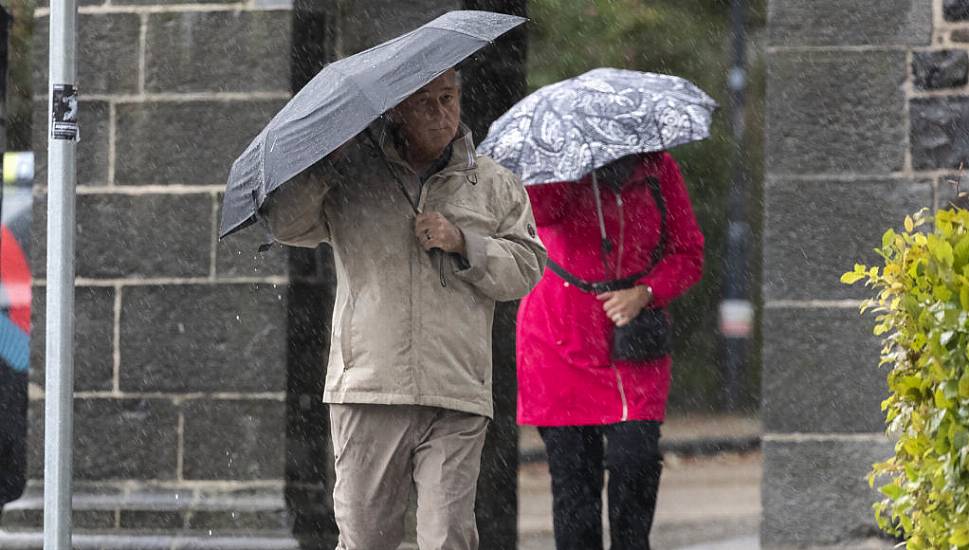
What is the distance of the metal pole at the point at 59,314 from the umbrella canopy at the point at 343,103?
1.38 ft

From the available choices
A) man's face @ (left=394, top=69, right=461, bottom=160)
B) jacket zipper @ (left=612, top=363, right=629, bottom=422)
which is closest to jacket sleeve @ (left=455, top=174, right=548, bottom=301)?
man's face @ (left=394, top=69, right=461, bottom=160)

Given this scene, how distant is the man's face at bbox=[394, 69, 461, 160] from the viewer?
185 inches

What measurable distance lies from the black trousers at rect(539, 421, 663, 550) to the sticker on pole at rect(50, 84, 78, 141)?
2084 millimetres

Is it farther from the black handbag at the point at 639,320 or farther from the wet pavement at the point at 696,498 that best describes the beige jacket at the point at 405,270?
the wet pavement at the point at 696,498

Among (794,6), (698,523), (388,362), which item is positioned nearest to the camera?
(388,362)

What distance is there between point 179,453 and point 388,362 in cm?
221

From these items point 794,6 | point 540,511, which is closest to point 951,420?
point 794,6

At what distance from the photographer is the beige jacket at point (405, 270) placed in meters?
4.64

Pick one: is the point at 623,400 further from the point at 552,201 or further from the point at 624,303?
the point at 552,201

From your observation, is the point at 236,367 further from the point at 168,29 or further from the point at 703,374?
the point at 703,374

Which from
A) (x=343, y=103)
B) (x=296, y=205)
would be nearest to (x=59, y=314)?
(x=296, y=205)

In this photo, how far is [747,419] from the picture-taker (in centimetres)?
1891

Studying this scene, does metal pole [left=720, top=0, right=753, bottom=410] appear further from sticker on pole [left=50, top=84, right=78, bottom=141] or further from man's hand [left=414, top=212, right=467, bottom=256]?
sticker on pole [left=50, top=84, right=78, bottom=141]

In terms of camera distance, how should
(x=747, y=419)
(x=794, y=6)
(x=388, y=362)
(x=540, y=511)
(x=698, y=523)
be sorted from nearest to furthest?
(x=388, y=362) < (x=794, y=6) < (x=698, y=523) < (x=540, y=511) < (x=747, y=419)
